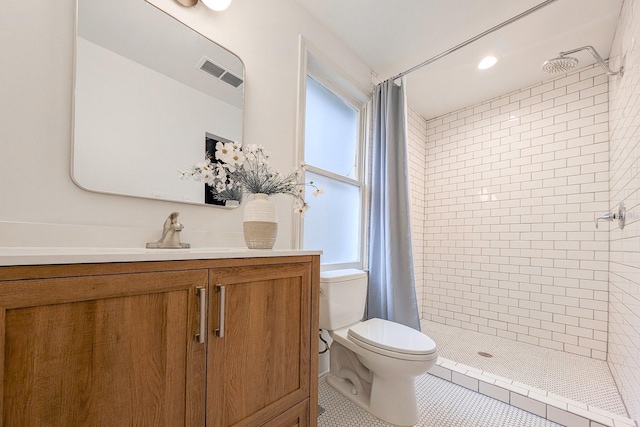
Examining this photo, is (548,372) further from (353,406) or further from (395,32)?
(395,32)

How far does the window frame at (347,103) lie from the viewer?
1700 mm

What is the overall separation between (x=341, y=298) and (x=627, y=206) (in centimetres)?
163

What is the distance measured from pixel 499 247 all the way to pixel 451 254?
436mm

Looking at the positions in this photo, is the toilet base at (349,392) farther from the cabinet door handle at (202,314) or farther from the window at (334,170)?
the cabinet door handle at (202,314)

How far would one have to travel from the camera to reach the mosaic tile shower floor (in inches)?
55.1

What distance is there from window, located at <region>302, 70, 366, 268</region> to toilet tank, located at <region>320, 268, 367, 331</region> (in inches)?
11.8

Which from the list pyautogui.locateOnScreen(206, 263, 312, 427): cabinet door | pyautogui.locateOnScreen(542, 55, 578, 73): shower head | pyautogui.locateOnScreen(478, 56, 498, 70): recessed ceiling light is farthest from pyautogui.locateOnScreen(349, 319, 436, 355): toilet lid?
pyautogui.locateOnScreen(478, 56, 498, 70): recessed ceiling light

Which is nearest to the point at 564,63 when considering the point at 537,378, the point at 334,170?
the point at 334,170

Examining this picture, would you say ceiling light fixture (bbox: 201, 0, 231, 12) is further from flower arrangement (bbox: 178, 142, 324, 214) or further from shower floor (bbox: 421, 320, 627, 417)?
shower floor (bbox: 421, 320, 627, 417)

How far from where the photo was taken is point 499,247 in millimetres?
2535

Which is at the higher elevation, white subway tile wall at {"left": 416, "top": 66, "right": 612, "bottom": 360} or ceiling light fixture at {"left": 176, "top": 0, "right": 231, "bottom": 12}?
ceiling light fixture at {"left": 176, "top": 0, "right": 231, "bottom": 12}

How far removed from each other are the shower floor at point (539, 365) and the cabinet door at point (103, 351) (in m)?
1.99

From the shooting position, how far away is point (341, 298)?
1.65m

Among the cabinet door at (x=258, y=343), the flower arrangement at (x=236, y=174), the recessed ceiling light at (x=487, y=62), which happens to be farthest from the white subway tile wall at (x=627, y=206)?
the flower arrangement at (x=236, y=174)
